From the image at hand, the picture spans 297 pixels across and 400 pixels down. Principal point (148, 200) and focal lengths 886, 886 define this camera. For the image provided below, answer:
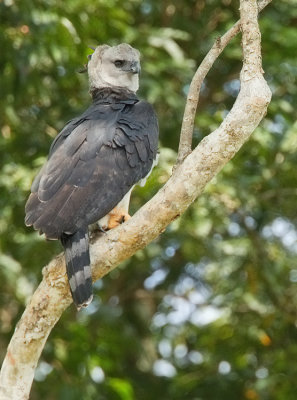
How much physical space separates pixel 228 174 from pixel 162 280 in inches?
80.0

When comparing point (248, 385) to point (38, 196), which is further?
point (248, 385)

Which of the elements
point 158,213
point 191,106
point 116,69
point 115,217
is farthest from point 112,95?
point 158,213

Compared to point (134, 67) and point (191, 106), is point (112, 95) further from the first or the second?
point (191, 106)

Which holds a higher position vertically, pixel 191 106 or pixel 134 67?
pixel 191 106

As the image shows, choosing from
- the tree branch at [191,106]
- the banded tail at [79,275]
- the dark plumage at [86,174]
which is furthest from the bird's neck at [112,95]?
the banded tail at [79,275]

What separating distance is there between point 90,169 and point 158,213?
72cm

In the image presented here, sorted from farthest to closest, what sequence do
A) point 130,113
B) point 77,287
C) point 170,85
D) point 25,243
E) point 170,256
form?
point 170,256, point 170,85, point 25,243, point 130,113, point 77,287

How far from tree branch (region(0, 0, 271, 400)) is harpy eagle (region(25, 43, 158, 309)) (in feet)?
0.42

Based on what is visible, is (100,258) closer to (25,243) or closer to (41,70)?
(25,243)

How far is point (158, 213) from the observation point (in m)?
4.31

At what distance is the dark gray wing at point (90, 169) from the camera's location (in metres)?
4.73

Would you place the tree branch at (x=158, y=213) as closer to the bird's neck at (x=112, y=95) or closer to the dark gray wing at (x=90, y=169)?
the dark gray wing at (x=90, y=169)

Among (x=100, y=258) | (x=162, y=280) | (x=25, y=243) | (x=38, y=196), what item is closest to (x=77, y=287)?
(x=100, y=258)

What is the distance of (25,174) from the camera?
684cm
